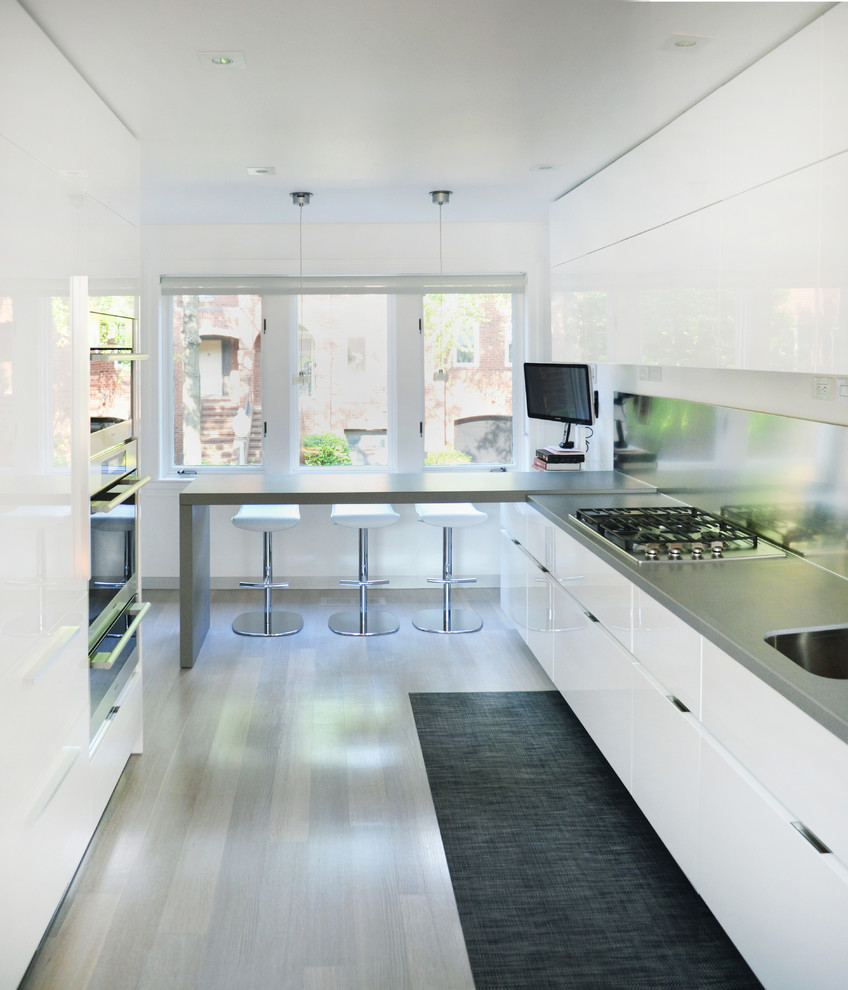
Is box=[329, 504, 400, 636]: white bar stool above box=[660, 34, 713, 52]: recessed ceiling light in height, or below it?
below

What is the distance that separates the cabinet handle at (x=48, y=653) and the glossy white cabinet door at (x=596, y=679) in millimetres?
1676

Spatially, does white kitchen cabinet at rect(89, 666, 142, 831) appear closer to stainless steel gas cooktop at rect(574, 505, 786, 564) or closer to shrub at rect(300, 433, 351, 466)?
stainless steel gas cooktop at rect(574, 505, 786, 564)

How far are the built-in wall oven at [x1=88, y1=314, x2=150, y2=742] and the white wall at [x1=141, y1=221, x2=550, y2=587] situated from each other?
9.47 ft

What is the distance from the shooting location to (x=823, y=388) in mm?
3137

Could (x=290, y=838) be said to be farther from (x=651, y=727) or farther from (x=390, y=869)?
(x=651, y=727)

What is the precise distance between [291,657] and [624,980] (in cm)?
292

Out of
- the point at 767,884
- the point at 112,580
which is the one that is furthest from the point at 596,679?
the point at 112,580

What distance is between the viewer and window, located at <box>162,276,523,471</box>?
641 cm

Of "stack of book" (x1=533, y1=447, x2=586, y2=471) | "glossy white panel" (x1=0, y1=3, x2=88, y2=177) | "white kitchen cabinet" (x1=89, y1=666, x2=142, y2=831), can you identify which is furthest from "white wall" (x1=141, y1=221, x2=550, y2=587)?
"glossy white panel" (x1=0, y1=3, x2=88, y2=177)

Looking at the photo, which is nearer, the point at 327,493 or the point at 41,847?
the point at 41,847

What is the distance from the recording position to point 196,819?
10.3 feet

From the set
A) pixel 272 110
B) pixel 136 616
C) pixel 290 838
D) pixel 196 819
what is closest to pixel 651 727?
pixel 290 838

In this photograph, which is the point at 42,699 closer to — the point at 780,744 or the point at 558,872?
the point at 558,872

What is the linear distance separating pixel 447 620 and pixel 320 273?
8.12 feet
